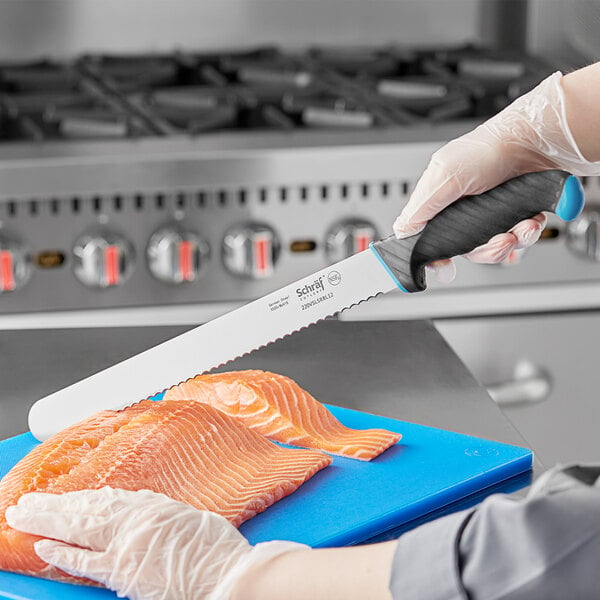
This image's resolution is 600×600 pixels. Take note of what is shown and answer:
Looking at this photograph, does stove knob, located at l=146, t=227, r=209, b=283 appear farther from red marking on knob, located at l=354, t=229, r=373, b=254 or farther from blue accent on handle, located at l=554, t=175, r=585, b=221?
blue accent on handle, located at l=554, t=175, r=585, b=221

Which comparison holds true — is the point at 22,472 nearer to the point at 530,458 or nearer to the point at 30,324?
the point at 530,458

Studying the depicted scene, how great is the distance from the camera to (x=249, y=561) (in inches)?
42.8

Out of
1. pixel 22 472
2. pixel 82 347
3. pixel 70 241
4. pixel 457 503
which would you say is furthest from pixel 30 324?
pixel 457 503

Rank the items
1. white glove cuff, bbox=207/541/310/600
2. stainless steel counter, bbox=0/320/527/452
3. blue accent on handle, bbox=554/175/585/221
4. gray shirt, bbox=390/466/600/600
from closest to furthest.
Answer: gray shirt, bbox=390/466/600/600, white glove cuff, bbox=207/541/310/600, blue accent on handle, bbox=554/175/585/221, stainless steel counter, bbox=0/320/527/452

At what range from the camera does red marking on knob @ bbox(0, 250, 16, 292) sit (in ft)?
7.27

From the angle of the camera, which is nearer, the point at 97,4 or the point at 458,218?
the point at 458,218

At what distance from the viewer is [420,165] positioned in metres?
2.29

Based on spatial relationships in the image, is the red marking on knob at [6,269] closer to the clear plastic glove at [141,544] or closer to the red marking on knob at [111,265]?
the red marking on knob at [111,265]

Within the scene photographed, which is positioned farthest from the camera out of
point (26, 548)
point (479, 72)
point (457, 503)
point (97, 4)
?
point (97, 4)

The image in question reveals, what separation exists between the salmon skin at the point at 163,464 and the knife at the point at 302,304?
0.04 meters

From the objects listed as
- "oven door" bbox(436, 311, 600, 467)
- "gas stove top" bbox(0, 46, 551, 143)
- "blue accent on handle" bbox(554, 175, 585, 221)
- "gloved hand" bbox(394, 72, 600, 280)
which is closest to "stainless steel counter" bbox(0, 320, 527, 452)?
"gloved hand" bbox(394, 72, 600, 280)

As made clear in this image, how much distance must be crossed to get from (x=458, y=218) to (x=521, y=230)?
9cm

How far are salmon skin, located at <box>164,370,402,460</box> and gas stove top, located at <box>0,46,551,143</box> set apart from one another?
0.87m

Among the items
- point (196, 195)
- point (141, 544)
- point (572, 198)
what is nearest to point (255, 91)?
point (196, 195)
